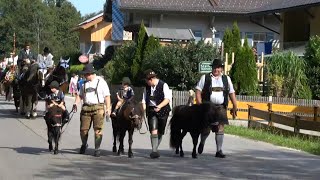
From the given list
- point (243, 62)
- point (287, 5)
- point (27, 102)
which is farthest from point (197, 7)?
point (27, 102)

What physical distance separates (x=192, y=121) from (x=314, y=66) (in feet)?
58.9

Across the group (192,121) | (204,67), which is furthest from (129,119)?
(204,67)

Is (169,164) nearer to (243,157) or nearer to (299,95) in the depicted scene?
(243,157)

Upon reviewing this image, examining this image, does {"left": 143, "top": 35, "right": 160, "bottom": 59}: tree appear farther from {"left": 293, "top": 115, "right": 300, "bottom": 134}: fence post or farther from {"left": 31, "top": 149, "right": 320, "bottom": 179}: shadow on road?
{"left": 31, "top": 149, "right": 320, "bottom": 179}: shadow on road

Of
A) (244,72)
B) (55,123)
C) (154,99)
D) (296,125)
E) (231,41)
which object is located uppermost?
(231,41)

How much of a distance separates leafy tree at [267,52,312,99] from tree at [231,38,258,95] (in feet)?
3.70

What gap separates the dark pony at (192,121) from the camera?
13.0 m

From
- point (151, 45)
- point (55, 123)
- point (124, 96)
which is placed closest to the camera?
point (55, 123)

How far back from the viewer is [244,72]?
94.8ft

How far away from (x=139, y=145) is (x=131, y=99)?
7.33 feet

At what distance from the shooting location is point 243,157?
14.0 m

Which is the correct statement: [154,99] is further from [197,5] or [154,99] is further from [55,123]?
[197,5]

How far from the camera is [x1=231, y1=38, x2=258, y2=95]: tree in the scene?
94.9 ft

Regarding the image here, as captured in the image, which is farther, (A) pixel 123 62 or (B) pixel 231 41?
(A) pixel 123 62
